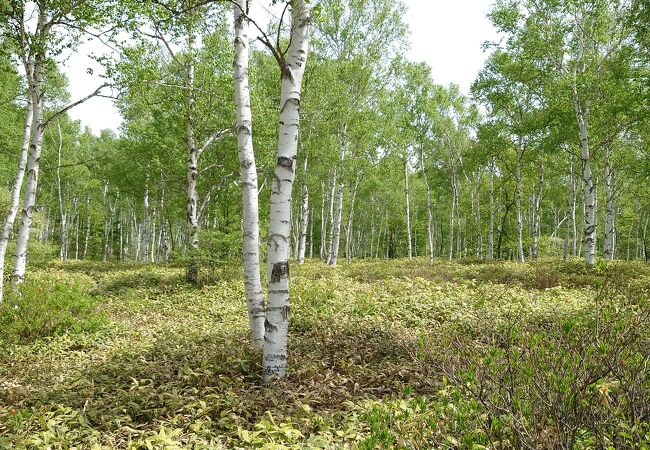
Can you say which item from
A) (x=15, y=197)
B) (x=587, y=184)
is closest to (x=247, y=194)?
(x=15, y=197)

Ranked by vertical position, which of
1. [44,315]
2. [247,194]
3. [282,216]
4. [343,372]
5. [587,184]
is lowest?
[343,372]

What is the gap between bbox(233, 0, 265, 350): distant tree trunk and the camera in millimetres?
6137

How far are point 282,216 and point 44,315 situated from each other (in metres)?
6.60

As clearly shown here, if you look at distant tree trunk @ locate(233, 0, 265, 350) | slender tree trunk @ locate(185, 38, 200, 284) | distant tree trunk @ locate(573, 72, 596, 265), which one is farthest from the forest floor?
distant tree trunk @ locate(573, 72, 596, 265)

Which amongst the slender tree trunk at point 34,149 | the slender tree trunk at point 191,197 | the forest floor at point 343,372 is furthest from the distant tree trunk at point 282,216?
the slender tree trunk at point 191,197

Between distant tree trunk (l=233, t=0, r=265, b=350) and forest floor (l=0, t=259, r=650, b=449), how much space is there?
632mm

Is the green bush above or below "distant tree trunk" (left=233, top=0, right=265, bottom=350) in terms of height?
below

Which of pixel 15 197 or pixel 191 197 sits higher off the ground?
pixel 191 197

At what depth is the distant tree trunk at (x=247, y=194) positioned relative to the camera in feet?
20.1

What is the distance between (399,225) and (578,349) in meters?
44.2

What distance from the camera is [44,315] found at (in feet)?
27.0

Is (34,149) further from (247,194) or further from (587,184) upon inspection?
(587,184)

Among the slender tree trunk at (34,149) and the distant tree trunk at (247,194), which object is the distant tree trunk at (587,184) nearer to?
the distant tree trunk at (247,194)

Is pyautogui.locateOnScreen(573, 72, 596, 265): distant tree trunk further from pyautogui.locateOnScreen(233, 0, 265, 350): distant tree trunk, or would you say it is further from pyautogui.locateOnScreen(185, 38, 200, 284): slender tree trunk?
pyautogui.locateOnScreen(185, 38, 200, 284): slender tree trunk
